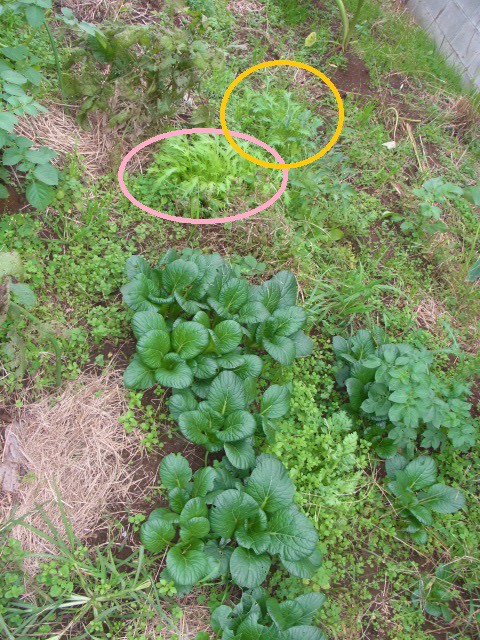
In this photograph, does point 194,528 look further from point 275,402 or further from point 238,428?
point 275,402

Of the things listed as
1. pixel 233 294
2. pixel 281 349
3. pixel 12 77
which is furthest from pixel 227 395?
pixel 12 77

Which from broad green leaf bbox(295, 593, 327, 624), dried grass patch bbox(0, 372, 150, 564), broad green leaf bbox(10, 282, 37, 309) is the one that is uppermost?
broad green leaf bbox(10, 282, 37, 309)

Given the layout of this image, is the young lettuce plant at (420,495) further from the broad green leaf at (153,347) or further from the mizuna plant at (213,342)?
the broad green leaf at (153,347)

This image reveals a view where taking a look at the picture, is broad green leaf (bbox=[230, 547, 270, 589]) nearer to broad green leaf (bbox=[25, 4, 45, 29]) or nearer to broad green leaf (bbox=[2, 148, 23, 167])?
broad green leaf (bbox=[2, 148, 23, 167])

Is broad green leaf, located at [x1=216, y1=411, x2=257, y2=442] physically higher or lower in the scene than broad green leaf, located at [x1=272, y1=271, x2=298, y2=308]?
lower

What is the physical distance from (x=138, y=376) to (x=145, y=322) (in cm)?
22

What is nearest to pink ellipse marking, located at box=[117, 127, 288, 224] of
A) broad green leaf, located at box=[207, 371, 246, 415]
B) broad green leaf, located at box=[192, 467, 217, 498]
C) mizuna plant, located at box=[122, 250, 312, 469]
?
mizuna plant, located at box=[122, 250, 312, 469]

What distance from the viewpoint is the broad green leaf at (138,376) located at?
2053 mm

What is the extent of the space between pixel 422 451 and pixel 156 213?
1.71 m

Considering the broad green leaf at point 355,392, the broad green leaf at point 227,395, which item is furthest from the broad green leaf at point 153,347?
the broad green leaf at point 355,392

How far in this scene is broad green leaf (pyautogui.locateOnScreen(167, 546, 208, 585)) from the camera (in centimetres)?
173

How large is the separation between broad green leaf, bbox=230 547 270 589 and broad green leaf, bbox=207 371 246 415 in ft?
1.68

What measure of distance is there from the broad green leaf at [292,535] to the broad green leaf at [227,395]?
1.40 feet

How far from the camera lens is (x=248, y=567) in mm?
1794
